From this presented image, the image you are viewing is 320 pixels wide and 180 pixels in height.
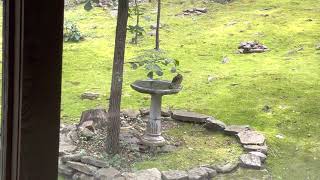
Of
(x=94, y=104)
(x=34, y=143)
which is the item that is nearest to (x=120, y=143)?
(x=94, y=104)

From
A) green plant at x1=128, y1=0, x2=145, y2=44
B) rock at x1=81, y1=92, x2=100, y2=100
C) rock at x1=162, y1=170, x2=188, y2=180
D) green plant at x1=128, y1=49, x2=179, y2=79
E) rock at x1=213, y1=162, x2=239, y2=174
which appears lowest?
rock at x1=162, y1=170, x2=188, y2=180

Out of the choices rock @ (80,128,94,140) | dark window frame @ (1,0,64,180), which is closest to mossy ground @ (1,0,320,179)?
rock @ (80,128,94,140)

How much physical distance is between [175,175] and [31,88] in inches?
31.7

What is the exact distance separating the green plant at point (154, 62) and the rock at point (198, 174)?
0.25m

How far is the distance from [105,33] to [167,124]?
439 millimetres

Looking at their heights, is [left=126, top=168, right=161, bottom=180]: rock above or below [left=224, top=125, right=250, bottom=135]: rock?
below

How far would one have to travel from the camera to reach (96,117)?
1257 millimetres

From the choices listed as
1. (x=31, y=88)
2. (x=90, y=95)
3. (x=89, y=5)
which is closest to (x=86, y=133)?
(x=90, y=95)

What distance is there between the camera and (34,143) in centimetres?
46

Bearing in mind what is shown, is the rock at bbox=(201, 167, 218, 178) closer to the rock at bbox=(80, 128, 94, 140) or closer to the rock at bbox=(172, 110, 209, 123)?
the rock at bbox=(172, 110, 209, 123)

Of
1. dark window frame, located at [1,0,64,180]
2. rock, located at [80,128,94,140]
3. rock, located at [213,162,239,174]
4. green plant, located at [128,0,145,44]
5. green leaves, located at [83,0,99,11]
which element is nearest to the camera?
dark window frame, located at [1,0,64,180]

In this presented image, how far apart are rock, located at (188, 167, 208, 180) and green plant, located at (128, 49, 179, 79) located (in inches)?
9.9

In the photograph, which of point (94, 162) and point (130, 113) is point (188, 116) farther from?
point (94, 162)

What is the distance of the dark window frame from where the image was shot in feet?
1.43
